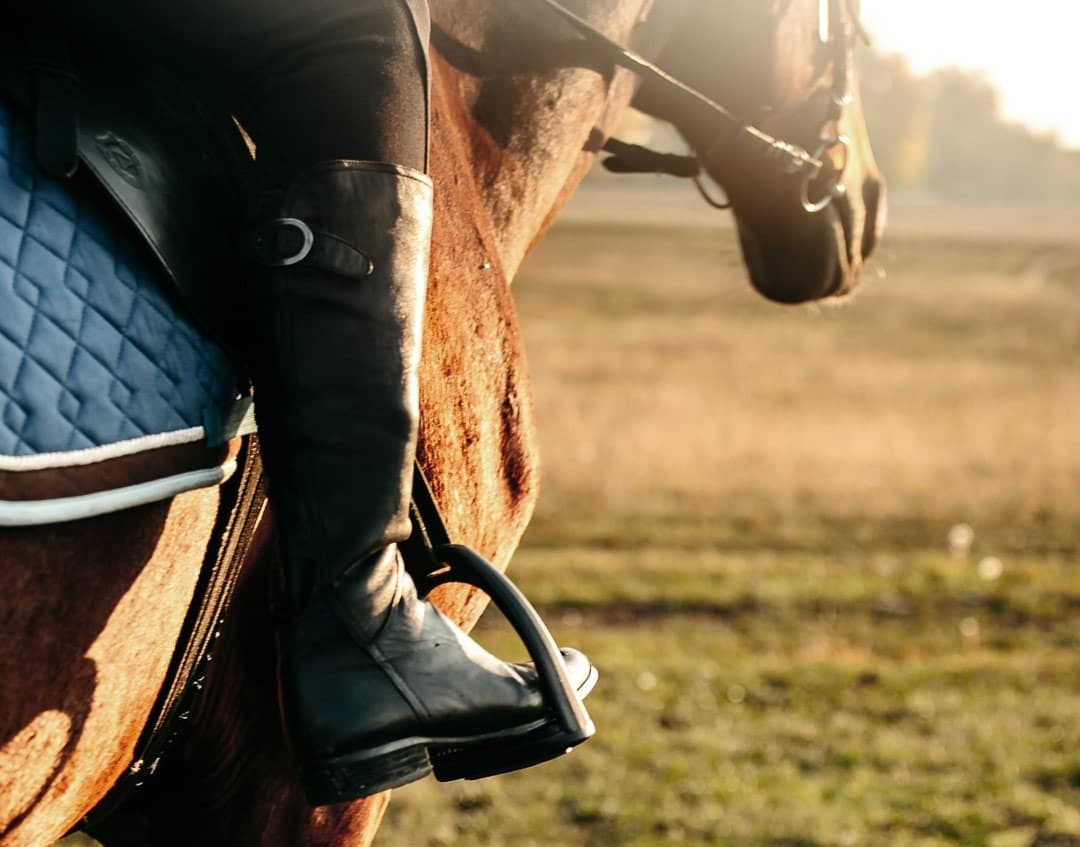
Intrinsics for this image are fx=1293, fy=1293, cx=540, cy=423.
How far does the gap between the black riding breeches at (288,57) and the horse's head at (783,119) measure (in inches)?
45.2

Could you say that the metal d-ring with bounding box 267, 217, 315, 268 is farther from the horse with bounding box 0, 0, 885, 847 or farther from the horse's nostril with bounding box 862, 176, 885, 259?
the horse's nostril with bounding box 862, 176, 885, 259

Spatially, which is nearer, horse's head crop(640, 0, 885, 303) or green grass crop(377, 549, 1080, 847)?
horse's head crop(640, 0, 885, 303)

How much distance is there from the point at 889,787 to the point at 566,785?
1283 mm

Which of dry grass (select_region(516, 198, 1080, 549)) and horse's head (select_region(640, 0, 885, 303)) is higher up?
horse's head (select_region(640, 0, 885, 303))

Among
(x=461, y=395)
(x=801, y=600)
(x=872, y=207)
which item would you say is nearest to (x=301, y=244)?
(x=461, y=395)

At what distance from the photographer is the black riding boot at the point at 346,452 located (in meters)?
1.66

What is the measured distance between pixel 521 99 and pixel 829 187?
3.07ft

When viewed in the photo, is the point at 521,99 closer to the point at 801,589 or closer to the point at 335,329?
Result: the point at 335,329

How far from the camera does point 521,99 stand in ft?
7.75

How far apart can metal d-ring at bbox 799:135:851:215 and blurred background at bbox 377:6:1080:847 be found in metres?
0.33

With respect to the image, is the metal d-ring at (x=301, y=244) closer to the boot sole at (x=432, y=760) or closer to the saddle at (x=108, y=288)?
the saddle at (x=108, y=288)

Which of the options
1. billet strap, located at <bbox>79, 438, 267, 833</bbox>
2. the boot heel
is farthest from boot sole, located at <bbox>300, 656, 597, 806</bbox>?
billet strap, located at <bbox>79, 438, 267, 833</bbox>

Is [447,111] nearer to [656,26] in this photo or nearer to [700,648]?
[656,26]

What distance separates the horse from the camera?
1.58 metres
